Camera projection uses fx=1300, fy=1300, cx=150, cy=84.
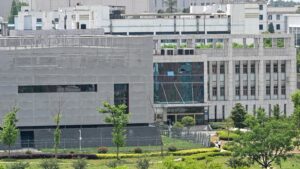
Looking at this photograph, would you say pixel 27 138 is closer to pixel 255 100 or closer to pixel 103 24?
pixel 255 100

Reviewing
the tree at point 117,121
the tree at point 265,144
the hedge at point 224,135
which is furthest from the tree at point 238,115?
the tree at point 265,144

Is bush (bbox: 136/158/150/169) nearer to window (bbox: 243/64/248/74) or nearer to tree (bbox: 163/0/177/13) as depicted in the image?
window (bbox: 243/64/248/74)

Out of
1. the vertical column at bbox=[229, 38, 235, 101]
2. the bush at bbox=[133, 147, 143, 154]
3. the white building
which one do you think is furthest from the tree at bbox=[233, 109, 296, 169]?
the white building

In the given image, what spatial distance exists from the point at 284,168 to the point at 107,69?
13.5m

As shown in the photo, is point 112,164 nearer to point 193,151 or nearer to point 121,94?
point 193,151

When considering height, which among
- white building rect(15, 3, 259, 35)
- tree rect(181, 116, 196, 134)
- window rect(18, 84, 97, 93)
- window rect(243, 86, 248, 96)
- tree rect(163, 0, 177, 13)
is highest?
tree rect(163, 0, 177, 13)

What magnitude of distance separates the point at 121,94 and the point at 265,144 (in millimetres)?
13532

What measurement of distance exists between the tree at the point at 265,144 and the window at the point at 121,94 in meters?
11.6

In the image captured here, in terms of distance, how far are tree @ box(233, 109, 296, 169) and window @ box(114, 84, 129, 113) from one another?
11553 millimetres

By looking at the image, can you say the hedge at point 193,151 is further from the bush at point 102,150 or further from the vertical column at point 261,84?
the vertical column at point 261,84

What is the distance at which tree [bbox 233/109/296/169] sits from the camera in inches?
1917

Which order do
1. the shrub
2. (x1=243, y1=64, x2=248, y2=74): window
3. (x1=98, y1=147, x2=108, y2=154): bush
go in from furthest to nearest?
(x1=243, y1=64, x2=248, y2=74): window < (x1=98, y1=147, x2=108, y2=154): bush < the shrub

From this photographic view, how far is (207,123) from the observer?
70.2 m

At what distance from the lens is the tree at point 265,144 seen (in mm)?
48688
